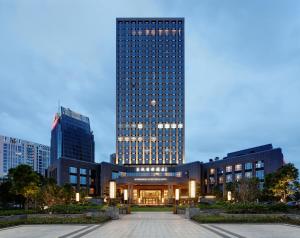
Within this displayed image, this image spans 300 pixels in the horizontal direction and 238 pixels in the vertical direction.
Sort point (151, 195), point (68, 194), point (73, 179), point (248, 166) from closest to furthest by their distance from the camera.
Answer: point (68, 194), point (248, 166), point (73, 179), point (151, 195)

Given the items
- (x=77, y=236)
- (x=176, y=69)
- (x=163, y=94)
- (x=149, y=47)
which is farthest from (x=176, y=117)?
(x=77, y=236)

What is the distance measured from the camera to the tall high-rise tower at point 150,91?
13725 centimetres

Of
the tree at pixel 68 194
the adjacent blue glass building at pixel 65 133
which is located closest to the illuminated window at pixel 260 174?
the tree at pixel 68 194

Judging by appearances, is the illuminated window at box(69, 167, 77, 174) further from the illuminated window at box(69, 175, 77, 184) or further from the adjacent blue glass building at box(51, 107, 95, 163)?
the adjacent blue glass building at box(51, 107, 95, 163)

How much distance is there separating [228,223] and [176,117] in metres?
110

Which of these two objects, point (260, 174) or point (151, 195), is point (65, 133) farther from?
point (260, 174)

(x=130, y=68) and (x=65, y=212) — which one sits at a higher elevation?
(x=130, y=68)

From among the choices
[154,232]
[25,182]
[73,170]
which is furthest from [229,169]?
[154,232]

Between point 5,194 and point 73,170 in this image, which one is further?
point 73,170

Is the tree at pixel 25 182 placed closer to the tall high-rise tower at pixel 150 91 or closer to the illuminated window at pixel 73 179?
the illuminated window at pixel 73 179

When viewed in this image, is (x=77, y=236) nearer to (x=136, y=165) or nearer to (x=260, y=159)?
(x=260, y=159)

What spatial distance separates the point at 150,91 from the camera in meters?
142

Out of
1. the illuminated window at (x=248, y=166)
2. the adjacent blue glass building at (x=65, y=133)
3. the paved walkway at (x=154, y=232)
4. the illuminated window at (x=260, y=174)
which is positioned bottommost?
the paved walkway at (x=154, y=232)

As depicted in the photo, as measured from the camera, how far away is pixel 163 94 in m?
141
